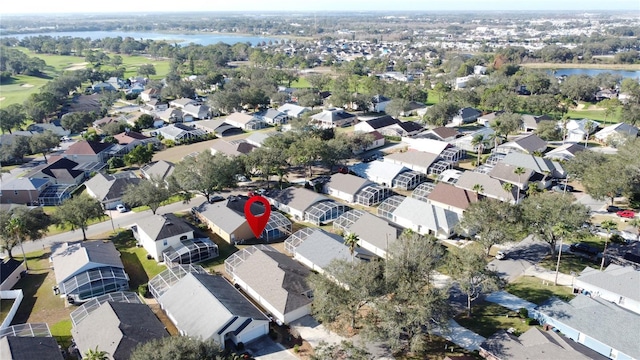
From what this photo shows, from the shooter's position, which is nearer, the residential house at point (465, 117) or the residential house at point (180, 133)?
the residential house at point (180, 133)

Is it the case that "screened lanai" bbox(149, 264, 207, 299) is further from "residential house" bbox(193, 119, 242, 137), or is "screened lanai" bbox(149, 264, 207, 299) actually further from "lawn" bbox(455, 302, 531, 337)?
"residential house" bbox(193, 119, 242, 137)

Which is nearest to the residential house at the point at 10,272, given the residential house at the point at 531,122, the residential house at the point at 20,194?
the residential house at the point at 20,194

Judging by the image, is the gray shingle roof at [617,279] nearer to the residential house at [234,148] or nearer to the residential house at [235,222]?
the residential house at [235,222]

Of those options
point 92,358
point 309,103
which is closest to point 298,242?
point 92,358

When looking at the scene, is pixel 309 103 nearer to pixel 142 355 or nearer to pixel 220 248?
pixel 220 248

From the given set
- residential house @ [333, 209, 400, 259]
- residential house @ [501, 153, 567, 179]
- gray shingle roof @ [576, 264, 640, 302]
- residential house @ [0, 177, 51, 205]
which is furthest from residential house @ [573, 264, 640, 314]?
residential house @ [0, 177, 51, 205]

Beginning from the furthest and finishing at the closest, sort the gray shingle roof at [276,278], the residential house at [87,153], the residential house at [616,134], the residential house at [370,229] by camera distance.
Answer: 1. the residential house at [87,153]
2. the residential house at [616,134]
3. the residential house at [370,229]
4. the gray shingle roof at [276,278]
